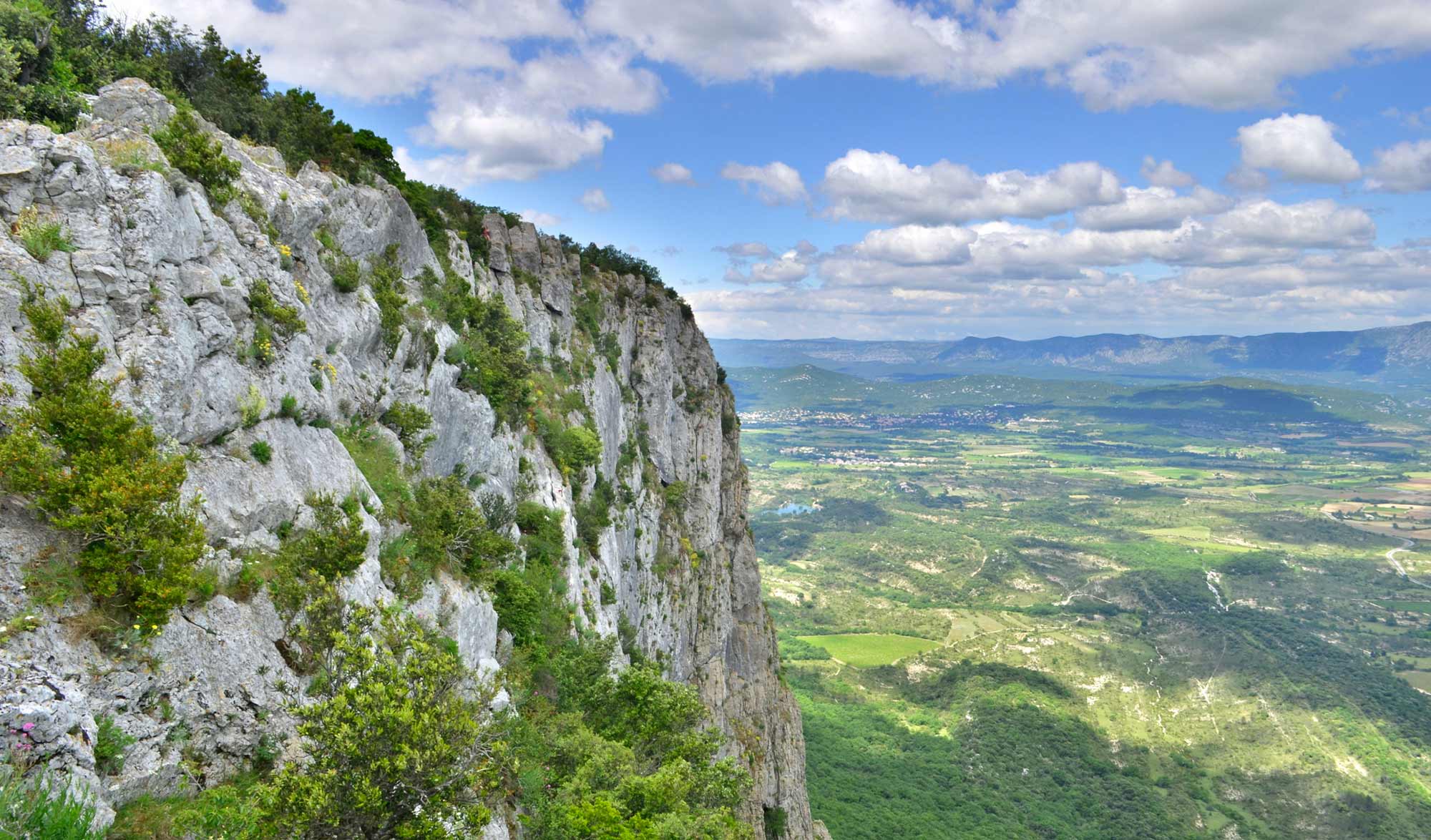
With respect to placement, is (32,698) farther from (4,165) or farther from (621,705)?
(621,705)

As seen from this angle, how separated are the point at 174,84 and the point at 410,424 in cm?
1540

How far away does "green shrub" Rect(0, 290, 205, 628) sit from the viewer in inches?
383

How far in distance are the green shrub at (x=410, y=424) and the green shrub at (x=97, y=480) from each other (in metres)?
11.0

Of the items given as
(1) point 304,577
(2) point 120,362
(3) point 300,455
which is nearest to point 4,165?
(2) point 120,362

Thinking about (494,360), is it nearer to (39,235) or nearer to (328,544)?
(328,544)

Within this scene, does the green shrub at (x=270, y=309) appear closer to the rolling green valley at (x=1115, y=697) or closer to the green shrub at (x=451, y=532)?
the green shrub at (x=451, y=532)

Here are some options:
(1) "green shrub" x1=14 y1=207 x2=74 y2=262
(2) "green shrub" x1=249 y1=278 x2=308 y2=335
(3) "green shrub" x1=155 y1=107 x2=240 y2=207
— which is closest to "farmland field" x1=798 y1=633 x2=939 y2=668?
(2) "green shrub" x1=249 y1=278 x2=308 y2=335

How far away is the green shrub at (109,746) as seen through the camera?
907 centimetres

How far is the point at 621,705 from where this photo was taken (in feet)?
79.7

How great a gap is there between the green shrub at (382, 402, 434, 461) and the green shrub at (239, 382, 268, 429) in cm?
674

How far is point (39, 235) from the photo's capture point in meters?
12.0

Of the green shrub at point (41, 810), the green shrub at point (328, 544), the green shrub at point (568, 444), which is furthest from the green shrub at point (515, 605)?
the green shrub at point (41, 810)

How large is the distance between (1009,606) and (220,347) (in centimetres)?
17448

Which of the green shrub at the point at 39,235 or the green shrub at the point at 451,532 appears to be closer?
the green shrub at the point at 39,235
